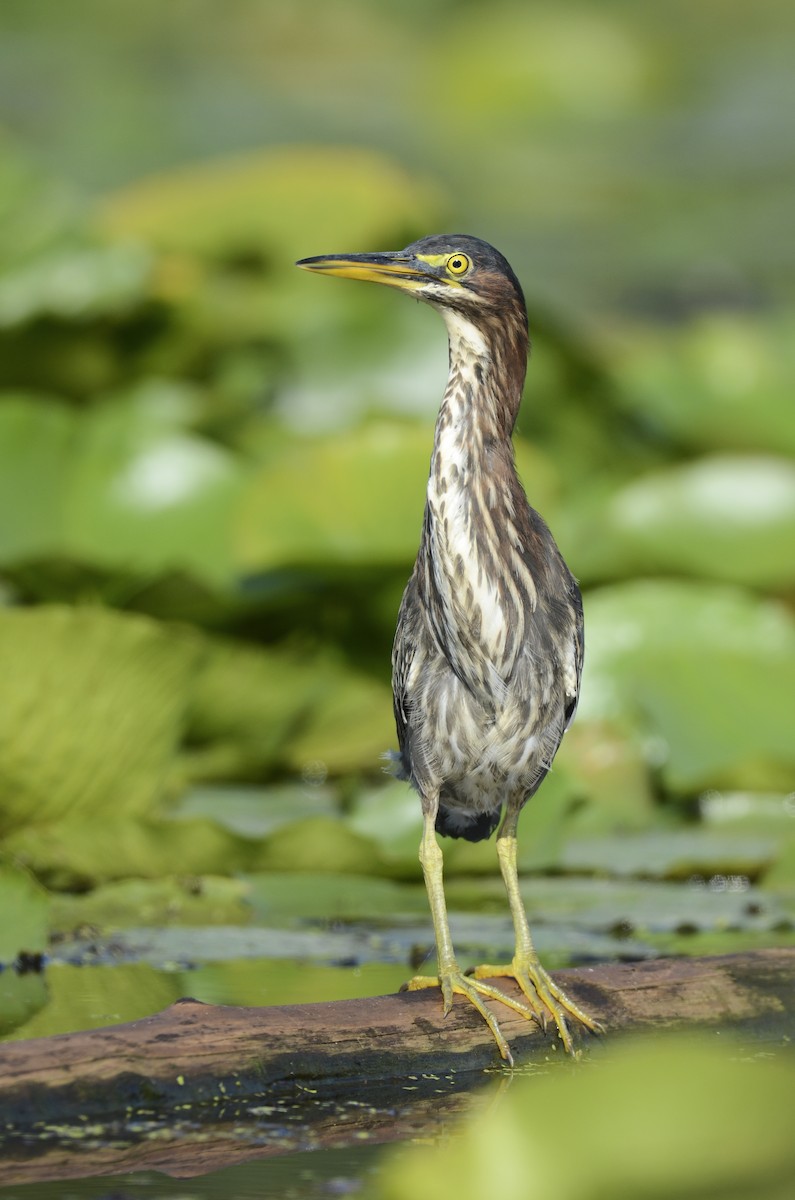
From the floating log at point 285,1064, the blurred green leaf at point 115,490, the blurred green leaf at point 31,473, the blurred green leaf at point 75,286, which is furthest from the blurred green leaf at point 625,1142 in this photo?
the blurred green leaf at point 75,286

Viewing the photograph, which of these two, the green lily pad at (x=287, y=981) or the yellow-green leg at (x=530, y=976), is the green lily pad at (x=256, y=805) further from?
the yellow-green leg at (x=530, y=976)

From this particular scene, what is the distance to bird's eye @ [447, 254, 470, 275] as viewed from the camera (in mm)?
3639

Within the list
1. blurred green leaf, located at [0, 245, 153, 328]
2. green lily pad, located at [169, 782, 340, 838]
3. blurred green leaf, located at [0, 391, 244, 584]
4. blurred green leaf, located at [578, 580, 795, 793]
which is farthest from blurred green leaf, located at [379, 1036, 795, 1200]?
blurred green leaf, located at [0, 245, 153, 328]

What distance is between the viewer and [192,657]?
4695 mm

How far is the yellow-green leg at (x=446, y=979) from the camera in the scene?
→ 3.29 meters

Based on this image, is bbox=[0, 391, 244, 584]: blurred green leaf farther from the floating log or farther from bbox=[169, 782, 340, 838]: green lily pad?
the floating log

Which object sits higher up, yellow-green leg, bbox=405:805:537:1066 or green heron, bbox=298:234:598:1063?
green heron, bbox=298:234:598:1063

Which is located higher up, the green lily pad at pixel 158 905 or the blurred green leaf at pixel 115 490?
the blurred green leaf at pixel 115 490

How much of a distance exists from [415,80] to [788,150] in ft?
9.91

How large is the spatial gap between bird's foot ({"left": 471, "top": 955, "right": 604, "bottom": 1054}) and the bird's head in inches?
51.1

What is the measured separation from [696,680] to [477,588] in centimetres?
223

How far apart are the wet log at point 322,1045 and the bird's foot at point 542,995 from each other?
0.02 meters

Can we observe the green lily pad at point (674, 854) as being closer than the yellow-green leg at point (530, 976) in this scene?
No

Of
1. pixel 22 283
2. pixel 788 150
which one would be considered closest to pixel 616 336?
pixel 788 150
